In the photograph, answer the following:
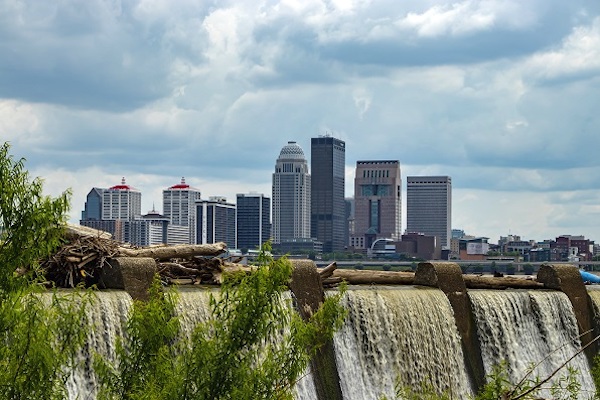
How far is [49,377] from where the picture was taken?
19.0 meters

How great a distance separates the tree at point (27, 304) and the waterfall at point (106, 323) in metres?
10.2

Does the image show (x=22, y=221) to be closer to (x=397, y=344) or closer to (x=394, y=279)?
(x=397, y=344)

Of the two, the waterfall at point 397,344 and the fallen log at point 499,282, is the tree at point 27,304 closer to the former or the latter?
the waterfall at point 397,344

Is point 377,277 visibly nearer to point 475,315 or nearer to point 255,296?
point 475,315

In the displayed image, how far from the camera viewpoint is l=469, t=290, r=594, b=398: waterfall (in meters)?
46.3

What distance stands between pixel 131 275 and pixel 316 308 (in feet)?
20.6

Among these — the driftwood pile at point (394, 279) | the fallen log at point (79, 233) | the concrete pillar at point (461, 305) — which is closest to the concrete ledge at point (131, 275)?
the fallen log at point (79, 233)

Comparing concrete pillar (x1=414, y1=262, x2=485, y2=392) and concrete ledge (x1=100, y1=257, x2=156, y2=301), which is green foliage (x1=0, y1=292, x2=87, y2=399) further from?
concrete pillar (x1=414, y1=262, x2=485, y2=392)

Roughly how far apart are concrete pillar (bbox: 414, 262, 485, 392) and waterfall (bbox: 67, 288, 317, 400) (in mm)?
11516

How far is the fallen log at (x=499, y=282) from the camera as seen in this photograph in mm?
48719

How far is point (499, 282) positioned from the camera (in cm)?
4984

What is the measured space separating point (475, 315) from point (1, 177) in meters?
28.7

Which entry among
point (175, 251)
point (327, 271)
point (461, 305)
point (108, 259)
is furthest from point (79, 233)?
point (461, 305)

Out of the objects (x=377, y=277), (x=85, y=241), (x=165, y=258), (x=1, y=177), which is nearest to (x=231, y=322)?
(x=1, y=177)
